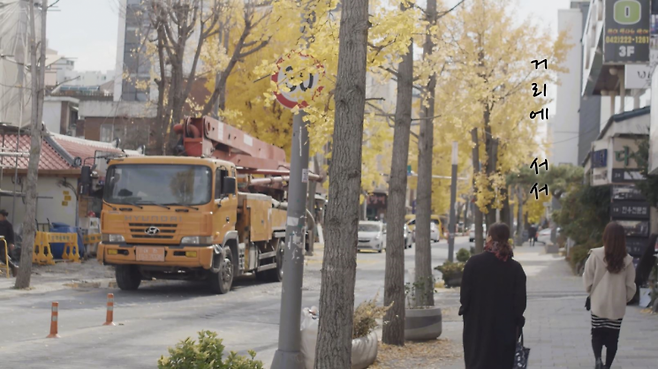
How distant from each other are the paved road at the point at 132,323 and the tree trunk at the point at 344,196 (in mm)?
4398

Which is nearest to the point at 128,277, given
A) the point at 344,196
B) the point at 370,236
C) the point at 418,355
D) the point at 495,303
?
the point at 418,355

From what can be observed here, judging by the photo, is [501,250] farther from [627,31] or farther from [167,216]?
[627,31]

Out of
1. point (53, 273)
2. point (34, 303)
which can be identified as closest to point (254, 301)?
point (34, 303)

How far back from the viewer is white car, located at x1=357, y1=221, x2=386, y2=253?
44750mm

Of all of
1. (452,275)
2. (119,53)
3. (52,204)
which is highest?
(119,53)

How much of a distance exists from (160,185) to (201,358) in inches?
466

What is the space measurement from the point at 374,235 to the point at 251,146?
22804mm

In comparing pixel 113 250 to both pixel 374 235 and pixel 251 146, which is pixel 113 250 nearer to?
pixel 251 146

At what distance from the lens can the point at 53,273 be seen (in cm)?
2222

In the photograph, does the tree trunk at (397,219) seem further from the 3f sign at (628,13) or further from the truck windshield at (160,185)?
the 3f sign at (628,13)

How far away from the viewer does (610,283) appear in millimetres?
8758

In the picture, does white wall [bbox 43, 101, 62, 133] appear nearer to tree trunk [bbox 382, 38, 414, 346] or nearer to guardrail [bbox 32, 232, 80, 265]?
guardrail [bbox 32, 232, 80, 265]

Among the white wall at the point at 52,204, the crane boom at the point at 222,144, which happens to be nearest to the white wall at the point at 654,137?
the crane boom at the point at 222,144

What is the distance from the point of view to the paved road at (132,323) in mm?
10422
